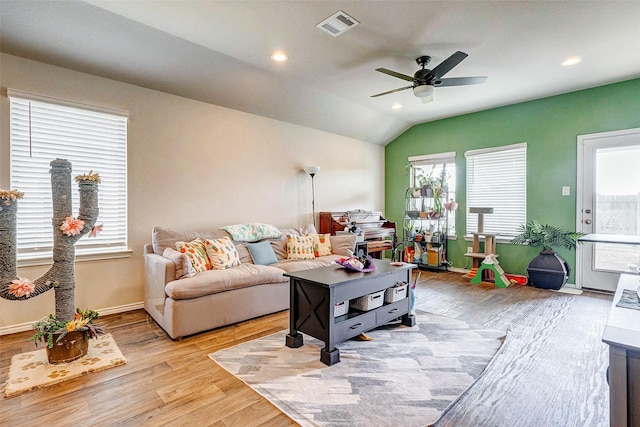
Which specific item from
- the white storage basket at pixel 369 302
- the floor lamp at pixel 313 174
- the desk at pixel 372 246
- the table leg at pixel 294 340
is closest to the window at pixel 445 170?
the desk at pixel 372 246

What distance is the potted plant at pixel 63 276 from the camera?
221cm

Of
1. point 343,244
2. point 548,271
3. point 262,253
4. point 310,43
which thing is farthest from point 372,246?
point 310,43

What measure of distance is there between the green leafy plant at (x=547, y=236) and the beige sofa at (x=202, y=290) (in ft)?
10.9

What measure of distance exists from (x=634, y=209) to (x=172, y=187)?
580 centimetres

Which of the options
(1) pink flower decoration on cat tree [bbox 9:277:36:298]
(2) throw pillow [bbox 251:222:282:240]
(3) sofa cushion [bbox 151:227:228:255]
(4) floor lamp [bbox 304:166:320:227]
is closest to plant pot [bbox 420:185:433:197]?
(4) floor lamp [bbox 304:166:320:227]

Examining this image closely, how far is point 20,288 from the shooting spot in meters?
2.16

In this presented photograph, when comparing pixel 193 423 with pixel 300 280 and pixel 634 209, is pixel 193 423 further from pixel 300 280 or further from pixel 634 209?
pixel 634 209

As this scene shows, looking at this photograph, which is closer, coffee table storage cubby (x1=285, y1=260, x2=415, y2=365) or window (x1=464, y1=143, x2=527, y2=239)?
coffee table storage cubby (x1=285, y1=260, x2=415, y2=365)

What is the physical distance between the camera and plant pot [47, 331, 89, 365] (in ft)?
7.51

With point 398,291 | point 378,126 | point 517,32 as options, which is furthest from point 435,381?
point 378,126

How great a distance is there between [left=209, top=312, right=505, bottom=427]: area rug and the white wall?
6.24ft

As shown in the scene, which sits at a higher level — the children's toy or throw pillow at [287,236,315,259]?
throw pillow at [287,236,315,259]

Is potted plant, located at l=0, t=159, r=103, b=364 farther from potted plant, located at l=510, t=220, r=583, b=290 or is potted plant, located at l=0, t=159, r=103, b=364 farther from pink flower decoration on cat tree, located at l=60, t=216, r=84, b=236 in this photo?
potted plant, located at l=510, t=220, r=583, b=290

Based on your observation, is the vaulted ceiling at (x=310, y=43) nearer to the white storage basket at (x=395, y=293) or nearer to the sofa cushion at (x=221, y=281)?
the sofa cushion at (x=221, y=281)
